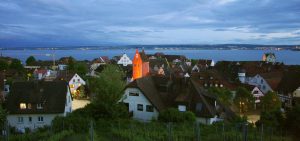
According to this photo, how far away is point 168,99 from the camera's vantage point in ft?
111

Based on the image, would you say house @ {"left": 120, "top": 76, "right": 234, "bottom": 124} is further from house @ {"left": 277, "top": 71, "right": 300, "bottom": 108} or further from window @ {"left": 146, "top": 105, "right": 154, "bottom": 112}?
house @ {"left": 277, "top": 71, "right": 300, "bottom": 108}

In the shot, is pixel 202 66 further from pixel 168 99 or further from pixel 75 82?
pixel 168 99

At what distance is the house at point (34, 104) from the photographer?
32875 millimetres

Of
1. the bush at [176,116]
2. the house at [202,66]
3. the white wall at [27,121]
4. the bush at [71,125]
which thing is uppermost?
the house at [202,66]

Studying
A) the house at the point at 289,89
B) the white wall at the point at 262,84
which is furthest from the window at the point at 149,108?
Answer: the white wall at the point at 262,84

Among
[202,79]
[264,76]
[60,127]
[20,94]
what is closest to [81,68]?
[202,79]

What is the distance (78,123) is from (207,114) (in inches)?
526

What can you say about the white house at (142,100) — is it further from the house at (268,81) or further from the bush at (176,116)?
the house at (268,81)

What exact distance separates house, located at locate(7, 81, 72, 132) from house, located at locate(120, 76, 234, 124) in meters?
6.54

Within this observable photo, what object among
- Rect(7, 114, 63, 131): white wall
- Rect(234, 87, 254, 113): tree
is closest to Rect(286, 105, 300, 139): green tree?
Rect(234, 87, 254, 113): tree

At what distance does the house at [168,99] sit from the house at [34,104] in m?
6.54

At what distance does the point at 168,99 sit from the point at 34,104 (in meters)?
13.3

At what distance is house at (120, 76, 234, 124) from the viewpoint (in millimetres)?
31141

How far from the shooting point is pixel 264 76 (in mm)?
60312
